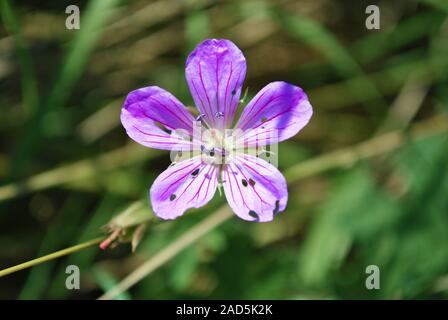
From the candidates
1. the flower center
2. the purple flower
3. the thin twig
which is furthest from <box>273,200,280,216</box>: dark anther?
the thin twig

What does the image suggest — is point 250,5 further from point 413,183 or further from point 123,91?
point 413,183

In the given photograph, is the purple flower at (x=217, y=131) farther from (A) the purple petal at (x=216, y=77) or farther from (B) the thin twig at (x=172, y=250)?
(B) the thin twig at (x=172, y=250)

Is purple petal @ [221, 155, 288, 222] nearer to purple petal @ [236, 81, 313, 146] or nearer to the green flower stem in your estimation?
purple petal @ [236, 81, 313, 146]

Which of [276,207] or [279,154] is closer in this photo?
[276,207]

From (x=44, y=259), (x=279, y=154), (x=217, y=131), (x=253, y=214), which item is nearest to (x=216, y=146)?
(x=217, y=131)

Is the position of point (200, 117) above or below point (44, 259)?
above

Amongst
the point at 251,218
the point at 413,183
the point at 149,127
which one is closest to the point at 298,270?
the point at 413,183

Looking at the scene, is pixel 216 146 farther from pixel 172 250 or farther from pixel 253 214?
pixel 172 250
